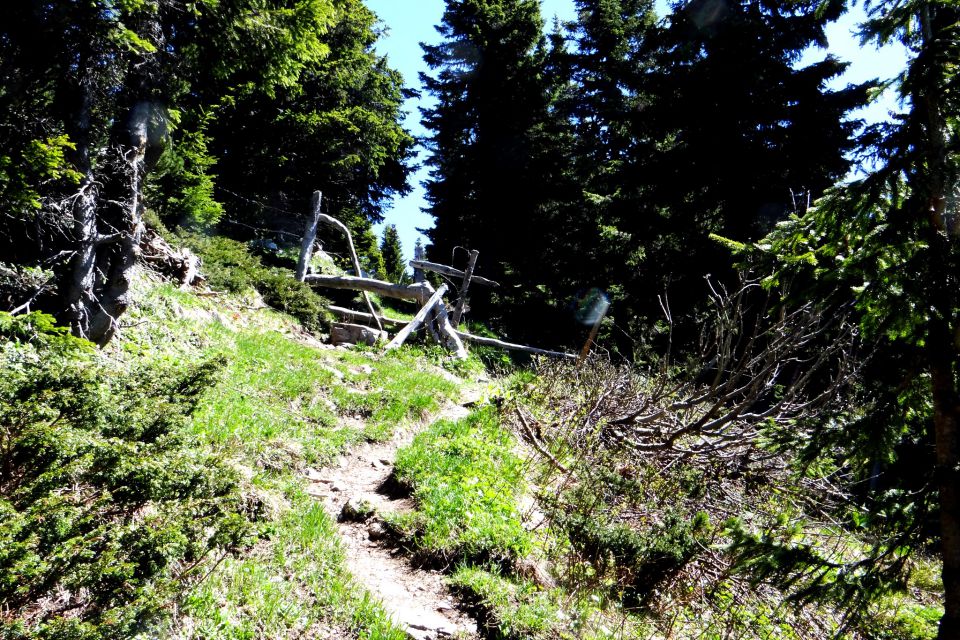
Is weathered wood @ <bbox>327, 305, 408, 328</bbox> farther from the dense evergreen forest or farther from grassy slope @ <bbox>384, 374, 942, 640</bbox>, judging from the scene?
grassy slope @ <bbox>384, 374, 942, 640</bbox>

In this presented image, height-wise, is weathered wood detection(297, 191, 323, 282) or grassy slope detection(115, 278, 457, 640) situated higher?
weathered wood detection(297, 191, 323, 282)

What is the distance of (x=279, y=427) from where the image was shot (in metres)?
6.33

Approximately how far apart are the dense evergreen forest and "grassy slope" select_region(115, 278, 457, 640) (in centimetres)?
15

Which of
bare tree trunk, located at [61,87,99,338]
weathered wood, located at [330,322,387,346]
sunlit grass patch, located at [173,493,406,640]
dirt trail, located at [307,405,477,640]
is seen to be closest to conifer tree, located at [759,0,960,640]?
dirt trail, located at [307,405,477,640]

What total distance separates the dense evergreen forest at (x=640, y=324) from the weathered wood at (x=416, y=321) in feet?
8.72

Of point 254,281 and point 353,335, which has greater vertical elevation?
point 254,281

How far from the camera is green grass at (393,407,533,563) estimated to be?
4.84 m

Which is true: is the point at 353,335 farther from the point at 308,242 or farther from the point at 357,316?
the point at 308,242

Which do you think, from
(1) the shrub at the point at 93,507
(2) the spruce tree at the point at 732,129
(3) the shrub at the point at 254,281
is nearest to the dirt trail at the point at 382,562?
(1) the shrub at the point at 93,507

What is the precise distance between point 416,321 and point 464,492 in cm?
840

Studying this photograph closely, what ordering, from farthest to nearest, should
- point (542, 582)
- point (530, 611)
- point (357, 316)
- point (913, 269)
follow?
1. point (357, 316)
2. point (542, 582)
3. point (530, 611)
4. point (913, 269)

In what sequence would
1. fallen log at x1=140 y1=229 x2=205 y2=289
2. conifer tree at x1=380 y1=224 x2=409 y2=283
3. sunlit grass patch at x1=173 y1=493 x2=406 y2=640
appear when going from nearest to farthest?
sunlit grass patch at x1=173 y1=493 x2=406 y2=640
fallen log at x1=140 y1=229 x2=205 y2=289
conifer tree at x1=380 y1=224 x2=409 y2=283

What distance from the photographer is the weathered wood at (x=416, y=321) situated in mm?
12738

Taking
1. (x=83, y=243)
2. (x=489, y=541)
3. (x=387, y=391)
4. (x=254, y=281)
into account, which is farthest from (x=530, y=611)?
(x=254, y=281)
